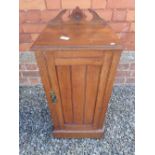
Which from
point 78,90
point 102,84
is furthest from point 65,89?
point 102,84

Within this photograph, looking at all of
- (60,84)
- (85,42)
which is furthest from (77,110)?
(85,42)

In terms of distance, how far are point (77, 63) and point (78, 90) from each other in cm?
23

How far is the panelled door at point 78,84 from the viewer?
1302 mm

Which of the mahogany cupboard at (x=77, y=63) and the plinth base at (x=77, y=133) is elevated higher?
the mahogany cupboard at (x=77, y=63)

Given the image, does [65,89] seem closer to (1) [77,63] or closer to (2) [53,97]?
(2) [53,97]

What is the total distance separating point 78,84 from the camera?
1.46 metres

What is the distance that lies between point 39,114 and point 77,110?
51cm

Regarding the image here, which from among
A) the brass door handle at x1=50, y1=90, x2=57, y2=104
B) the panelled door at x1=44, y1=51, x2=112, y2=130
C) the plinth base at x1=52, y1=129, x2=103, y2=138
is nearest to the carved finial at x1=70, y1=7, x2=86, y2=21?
the panelled door at x1=44, y1=51, x2=112, y2=130

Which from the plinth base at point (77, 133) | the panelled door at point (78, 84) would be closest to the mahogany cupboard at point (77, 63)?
the panelled door at point (78, 84)

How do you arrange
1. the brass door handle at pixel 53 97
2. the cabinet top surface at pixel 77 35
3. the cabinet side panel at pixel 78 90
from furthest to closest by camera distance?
the brass door handle at pixel 53 97 → the cabinet side panel at pixel 78 90 → the cabinet top surface at pixel 77 35

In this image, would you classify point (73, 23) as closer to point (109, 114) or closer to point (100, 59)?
point (100, 59)

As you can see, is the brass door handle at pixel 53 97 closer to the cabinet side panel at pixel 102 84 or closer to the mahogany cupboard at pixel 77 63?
the mahogany cupboard at pixel 77 63

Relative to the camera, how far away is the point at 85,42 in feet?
4.21

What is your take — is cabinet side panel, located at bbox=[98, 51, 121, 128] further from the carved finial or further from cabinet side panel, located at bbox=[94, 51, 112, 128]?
the carved finial
